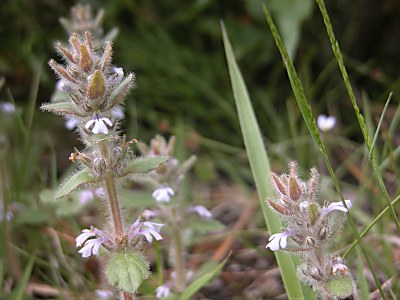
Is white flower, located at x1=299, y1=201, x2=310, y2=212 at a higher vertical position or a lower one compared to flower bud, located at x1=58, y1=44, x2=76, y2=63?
lower

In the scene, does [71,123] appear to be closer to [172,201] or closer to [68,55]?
[172,201]

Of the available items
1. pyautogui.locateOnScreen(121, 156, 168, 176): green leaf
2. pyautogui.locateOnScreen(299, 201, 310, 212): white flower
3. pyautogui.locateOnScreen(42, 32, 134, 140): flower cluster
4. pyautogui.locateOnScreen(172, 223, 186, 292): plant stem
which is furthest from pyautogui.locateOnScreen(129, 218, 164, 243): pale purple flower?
pyautogui.locateOnScreen(172, 223, 186, 292): plant stem

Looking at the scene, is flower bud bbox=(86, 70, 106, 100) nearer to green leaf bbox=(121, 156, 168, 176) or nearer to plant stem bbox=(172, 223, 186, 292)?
green leaf bbox=(121, 156, 168, 176)

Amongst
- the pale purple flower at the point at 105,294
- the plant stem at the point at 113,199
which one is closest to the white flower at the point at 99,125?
the plant stem at the point at 113,199

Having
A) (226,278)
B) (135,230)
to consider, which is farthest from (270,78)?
(135,230)

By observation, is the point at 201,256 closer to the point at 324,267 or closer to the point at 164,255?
the point at 164,255
